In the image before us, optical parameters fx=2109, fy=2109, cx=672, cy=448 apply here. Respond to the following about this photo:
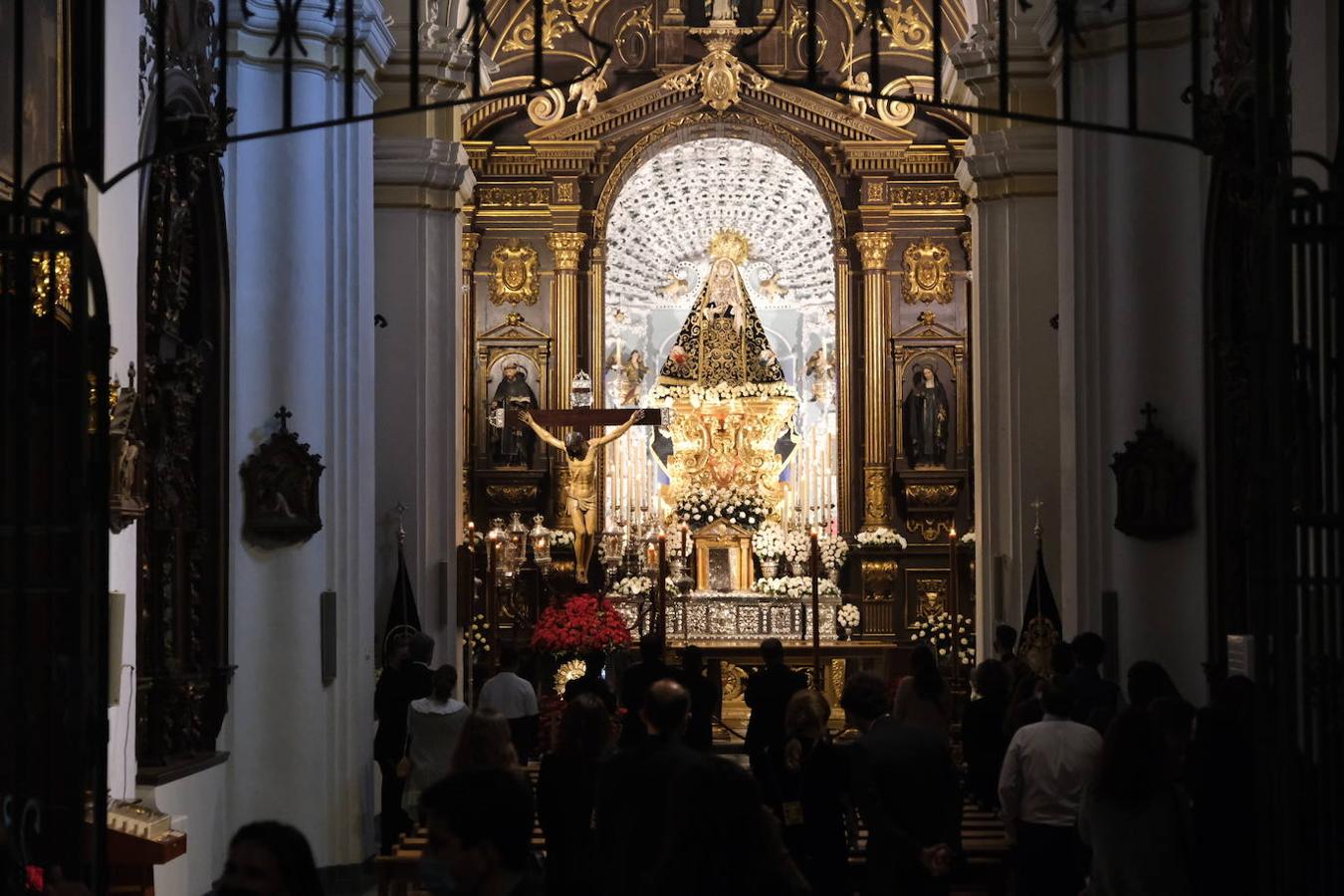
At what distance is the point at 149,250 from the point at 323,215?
228 centimetres

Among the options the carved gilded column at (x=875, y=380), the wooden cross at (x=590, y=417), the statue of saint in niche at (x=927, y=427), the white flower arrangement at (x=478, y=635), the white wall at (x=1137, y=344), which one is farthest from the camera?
the carved gilded column at (x=875, y=380)

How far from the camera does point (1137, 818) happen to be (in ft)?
24.3

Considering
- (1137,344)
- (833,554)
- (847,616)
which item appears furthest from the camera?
(833,554)

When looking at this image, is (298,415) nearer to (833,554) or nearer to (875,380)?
(833,554)

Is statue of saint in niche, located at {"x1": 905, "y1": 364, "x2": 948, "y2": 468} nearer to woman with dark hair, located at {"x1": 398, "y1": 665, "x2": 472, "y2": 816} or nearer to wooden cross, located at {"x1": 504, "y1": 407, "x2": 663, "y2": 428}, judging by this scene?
wooden cross, located at {"x1": 504, "y1": 407, "x2": 663, "y2": 428}

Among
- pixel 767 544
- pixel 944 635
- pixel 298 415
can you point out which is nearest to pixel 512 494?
pixel 767 544

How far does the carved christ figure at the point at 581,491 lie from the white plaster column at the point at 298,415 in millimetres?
10476

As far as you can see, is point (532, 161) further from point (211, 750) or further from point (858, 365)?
point (211, 750)

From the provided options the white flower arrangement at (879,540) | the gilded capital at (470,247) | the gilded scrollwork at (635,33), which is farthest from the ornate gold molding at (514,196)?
the white flower arrangement at (879,540)

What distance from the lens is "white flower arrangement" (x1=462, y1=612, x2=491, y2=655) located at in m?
19.2

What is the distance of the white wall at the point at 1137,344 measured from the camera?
42.8 ft

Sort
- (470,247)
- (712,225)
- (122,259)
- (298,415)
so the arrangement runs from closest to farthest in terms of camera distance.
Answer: (122,259)
(298,415)
(470,247)
(712,225)

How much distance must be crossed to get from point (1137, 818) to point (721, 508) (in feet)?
60.2

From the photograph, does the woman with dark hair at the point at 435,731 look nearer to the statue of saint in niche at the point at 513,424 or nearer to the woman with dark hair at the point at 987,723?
the woman with dark hair at the point at 987,723
